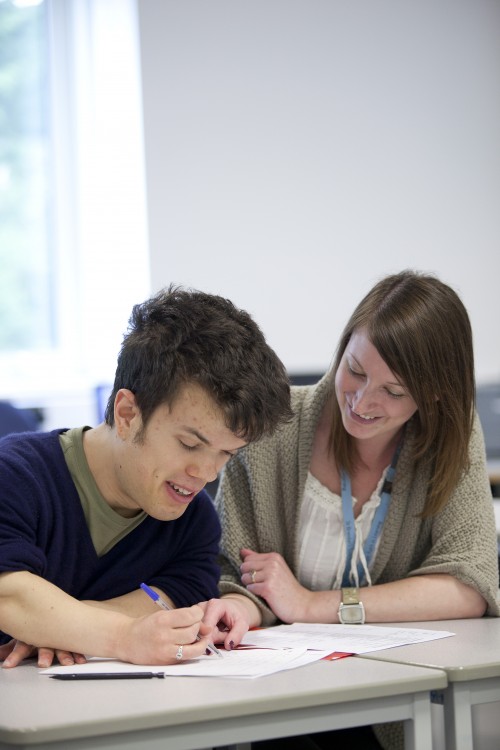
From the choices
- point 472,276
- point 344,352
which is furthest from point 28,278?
point 344,352

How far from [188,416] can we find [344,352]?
54 cm

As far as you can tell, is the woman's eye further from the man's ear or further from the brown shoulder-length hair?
the man's ear

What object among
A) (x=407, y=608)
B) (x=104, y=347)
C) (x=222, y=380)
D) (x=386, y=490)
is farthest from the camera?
(x=104, y=347)

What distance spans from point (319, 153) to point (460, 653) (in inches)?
124

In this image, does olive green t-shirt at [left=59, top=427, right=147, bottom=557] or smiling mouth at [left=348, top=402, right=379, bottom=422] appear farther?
smiling mouth at [left=348, top=402, right=379, bottom=422]

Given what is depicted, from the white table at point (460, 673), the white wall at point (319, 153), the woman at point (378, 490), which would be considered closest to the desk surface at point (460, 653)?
the white table at point (460, 673)

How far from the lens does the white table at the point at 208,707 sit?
35.2 inches

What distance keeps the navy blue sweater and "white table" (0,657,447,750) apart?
0.20 m

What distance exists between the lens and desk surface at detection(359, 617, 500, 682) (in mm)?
1119

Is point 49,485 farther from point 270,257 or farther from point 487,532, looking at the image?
point 270,257

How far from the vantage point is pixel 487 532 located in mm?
1646

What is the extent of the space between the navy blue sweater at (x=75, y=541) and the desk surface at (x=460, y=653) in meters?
0.34

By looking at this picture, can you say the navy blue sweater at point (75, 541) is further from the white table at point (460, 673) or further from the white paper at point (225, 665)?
the white table at point (460, 673)

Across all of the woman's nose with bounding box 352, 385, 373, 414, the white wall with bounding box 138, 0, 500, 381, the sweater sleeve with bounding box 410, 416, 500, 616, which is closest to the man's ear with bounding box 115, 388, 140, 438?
the woman's nose with bounding box 352, 385, 373, 414
